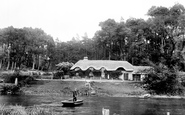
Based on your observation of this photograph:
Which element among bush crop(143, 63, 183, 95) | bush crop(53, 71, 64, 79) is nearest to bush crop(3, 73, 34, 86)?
bush crop(53, 71, 64, 79)

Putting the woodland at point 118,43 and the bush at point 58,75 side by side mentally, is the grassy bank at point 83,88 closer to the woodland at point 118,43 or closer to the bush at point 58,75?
the bush at point 58,75

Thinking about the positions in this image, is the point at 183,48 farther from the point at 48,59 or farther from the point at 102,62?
the point at 48,59

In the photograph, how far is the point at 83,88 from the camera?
2051 inches

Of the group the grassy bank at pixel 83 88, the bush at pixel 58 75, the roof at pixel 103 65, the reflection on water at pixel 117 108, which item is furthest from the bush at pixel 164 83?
the bush at pixel 58 75

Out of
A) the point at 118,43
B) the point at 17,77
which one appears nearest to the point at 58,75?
the point at 17,77

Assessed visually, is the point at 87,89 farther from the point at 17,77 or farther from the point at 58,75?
the point at 17,77

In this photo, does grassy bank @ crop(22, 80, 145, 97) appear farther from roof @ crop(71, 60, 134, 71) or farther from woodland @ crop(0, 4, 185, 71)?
woodland @ crop(0, 4, 185, 71)

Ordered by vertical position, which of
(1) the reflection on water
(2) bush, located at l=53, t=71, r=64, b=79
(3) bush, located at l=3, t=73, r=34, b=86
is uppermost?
(2) bush, located at l=53, t=71, r=64, b=79

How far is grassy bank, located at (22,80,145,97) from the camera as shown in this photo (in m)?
51.3

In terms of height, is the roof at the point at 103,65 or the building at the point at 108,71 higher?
the roof at the point at 103,65

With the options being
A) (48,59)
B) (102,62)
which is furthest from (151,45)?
(48,59)

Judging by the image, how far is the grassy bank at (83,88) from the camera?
168ft

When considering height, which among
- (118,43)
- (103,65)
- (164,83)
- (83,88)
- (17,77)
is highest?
(118,43)

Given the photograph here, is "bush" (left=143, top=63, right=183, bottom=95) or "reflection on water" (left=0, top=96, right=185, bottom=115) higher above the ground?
"bush" (left=143, top=63, right=183, bottom=95)
